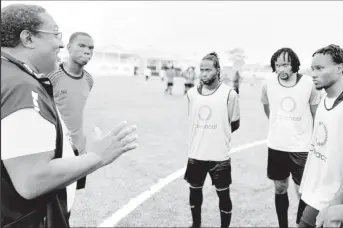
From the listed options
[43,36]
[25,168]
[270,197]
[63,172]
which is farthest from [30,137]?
[270,197]

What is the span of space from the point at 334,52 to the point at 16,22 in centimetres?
249

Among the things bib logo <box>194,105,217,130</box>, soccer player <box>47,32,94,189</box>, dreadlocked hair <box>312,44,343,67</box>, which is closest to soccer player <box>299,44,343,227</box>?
dreadlocked hair <box>312,44,343,67</box>

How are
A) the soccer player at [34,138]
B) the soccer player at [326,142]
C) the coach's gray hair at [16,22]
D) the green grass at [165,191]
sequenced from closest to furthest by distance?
1. the soccer player at [34,138]
2. the coach's gray hair at [16,22]
3. the soccer player at [326,142]
4. the green grass at [165,191]

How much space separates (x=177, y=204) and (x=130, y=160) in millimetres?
2427

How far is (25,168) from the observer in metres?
1.52

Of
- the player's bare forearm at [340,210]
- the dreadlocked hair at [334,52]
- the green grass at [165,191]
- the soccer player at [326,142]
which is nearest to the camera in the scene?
the player's bare forearm at [340,210]

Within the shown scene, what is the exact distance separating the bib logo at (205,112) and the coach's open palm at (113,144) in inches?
108

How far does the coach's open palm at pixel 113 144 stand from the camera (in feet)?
5.83

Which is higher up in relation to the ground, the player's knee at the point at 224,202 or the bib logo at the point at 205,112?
the bib logo at the point at 205,112

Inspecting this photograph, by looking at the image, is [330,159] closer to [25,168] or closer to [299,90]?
[299,90]

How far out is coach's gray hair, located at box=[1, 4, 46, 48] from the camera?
174 centimetres

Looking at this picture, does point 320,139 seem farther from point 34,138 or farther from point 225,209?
point 34,138

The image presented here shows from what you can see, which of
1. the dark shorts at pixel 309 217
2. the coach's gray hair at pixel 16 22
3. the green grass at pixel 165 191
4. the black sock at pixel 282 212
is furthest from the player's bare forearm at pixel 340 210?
the green grass at pixel 165 191

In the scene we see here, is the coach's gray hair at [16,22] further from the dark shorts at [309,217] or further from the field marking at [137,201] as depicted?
the field marking at [137,201]
